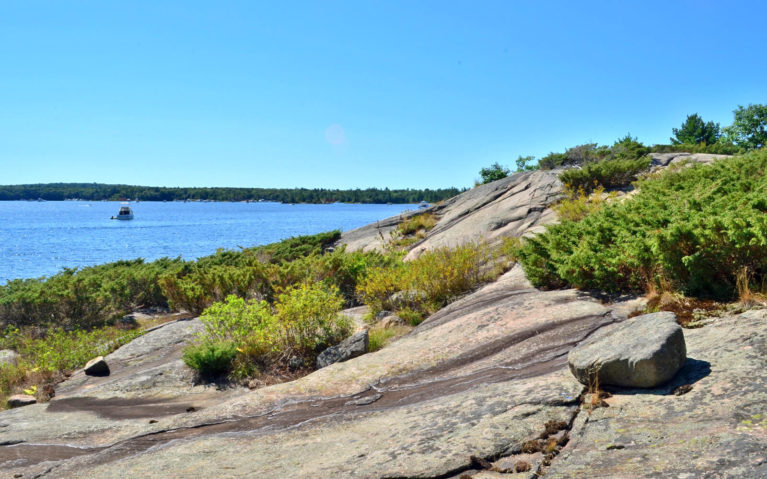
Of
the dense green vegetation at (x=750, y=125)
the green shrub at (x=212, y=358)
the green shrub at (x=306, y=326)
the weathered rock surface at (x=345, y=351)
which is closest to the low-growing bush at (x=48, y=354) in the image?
the green shrub at (x=212, y=358)

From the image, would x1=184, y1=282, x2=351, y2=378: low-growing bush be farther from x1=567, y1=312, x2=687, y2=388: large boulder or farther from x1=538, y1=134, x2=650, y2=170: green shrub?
x1=538, y1=134, x2=650, y2=170: green shrub

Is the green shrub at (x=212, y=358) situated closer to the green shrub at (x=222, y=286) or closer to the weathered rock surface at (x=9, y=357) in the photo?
the green shrub at (x=222, y=286)

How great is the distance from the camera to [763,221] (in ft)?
20.5

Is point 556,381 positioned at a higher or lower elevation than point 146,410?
higher

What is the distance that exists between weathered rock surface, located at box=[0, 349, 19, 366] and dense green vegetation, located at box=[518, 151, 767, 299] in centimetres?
1201

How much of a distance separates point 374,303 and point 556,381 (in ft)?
23.0

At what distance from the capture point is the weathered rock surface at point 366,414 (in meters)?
4.98

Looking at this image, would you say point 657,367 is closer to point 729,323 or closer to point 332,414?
→ point 729,323

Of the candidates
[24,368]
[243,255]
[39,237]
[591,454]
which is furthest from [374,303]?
[39,237]

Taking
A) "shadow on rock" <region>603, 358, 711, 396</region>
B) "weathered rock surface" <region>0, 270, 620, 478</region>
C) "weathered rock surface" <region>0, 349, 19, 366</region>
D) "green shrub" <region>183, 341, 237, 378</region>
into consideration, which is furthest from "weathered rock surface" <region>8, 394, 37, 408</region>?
"shadow on rock" <region>603, 358, 711, 396</region>

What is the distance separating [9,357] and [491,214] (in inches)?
603

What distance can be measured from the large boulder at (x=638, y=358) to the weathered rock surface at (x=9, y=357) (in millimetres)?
12696

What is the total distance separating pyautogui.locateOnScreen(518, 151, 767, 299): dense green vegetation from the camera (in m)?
6.68

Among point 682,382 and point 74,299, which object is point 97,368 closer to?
point 74,299
